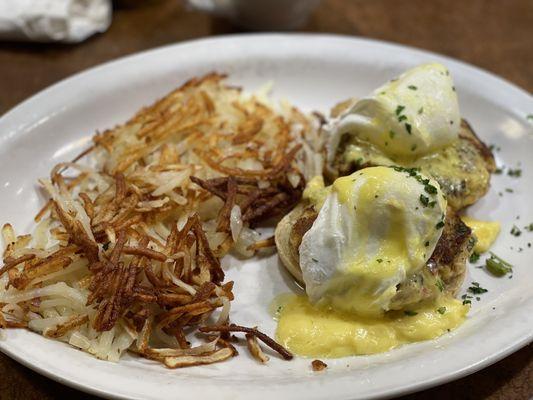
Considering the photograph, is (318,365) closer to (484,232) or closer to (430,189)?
(430,189)

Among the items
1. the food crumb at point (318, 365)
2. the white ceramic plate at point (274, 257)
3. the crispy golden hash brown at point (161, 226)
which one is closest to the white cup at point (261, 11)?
the white ceramic plate at point (274, 257)

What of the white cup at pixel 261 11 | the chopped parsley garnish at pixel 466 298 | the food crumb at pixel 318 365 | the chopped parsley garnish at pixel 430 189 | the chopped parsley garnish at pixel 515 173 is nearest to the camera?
the food crumb at pixel 318 365

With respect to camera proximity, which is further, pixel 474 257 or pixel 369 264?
pixel 474 257

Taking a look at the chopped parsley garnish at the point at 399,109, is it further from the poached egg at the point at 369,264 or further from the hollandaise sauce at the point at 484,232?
the hollandaise sauce at the point at 484,232

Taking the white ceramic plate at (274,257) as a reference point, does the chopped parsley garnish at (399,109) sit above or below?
above

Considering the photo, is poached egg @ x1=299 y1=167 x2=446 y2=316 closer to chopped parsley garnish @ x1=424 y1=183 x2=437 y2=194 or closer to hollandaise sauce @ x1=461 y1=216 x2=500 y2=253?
chopped parsley garnish @ x1=424 y1=183 x2=437 y2=194

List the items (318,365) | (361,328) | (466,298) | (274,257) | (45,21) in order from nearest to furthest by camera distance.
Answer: (318,365) → (361,328) → (466,298) → (274,257) → (45,21)

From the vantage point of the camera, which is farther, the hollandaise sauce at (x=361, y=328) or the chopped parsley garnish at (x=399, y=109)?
the chopped parsley garnish at (x=399, y=109)

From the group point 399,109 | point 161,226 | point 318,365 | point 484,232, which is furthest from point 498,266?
point 161,226
